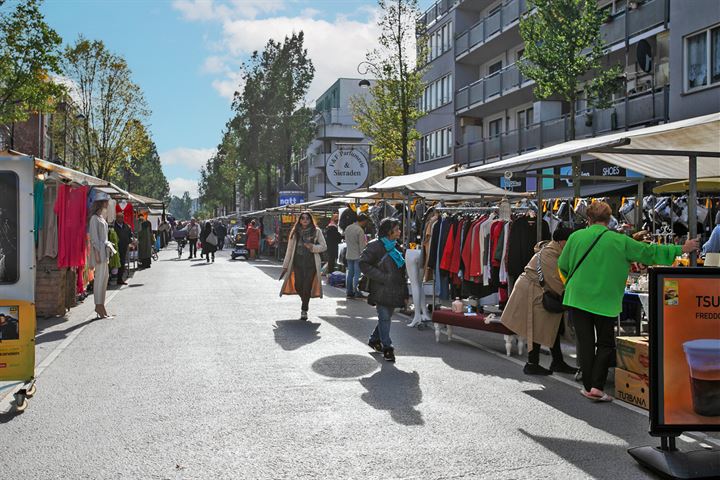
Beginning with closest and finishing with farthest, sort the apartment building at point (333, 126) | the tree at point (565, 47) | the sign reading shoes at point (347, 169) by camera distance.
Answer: the tree at point (565, 47), the sign reading shoes at point (347, 169), the apartment building at point (333, 126)

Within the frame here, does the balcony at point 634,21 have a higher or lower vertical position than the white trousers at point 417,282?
higher

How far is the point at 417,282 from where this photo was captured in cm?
1201

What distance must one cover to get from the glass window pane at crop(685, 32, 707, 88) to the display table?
1463cm

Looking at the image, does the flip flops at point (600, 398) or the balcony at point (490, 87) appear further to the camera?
the balcony at point (490, 87)

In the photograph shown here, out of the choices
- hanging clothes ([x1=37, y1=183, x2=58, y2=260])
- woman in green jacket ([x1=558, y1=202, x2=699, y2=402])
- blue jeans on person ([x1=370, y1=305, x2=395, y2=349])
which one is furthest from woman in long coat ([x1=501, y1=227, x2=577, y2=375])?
hanging clothes ([x1=37, y1=183, x2=58, y2=260])

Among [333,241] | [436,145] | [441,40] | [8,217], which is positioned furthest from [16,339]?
[441,40]

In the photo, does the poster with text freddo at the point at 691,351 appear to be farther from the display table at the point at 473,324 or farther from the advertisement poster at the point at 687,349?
the display table at the point at 473,324

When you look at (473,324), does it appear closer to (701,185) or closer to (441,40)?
(701,185)

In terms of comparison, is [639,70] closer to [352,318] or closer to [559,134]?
[559,134]

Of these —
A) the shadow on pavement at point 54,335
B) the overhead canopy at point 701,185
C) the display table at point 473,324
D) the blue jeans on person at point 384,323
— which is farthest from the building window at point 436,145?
the blue jeans on person at point 384,323

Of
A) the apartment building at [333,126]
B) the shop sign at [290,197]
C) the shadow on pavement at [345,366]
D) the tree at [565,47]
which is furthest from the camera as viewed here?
the apartment building at [333,126]

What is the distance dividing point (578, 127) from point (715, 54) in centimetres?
731

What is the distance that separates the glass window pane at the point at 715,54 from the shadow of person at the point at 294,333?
A: 14930 millimetres

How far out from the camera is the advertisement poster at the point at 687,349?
5.16m
